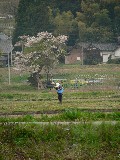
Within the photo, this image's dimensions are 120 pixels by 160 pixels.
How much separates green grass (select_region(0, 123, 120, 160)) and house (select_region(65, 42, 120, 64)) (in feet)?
148

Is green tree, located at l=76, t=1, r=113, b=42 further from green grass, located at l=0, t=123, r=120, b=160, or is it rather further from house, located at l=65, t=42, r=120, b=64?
green grass, located at l=0, t=123, r=120, b=160

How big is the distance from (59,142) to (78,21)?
4805 centimetres

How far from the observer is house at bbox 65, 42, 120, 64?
5562 centimetres

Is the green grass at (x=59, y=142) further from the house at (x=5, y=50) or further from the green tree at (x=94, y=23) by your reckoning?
the green tree at (x=94, y=23)

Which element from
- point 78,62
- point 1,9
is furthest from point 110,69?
point 1,9

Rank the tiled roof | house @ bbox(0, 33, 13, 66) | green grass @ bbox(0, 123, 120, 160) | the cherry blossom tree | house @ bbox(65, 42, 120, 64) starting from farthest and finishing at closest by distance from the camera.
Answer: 1. house @ bbox(65, 42, 120, 64)
2. the tiled roof
3. house @ bbox(0, 33, 13, 66)
4. the cherry blossom tree
5. green grass @ bbox(0, 123, 120, 160)

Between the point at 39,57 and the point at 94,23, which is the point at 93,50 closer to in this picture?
the point at 94,23

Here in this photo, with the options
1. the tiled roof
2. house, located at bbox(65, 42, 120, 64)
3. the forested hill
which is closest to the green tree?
the forested hill

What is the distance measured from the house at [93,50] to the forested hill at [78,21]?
0.87 m

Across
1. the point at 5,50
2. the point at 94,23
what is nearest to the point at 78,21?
the point at 94,23

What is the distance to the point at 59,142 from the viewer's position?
10.2m

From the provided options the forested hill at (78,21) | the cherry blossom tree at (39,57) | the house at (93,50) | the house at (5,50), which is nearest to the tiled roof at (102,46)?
the house at (93,50)

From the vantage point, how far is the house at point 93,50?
5562cm

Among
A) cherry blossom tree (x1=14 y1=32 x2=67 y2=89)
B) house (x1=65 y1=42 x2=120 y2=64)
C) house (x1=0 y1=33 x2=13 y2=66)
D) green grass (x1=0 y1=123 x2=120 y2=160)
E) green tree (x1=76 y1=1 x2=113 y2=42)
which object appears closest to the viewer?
A: green grass (x1=0 y1=123 x2=120 y2=160)
